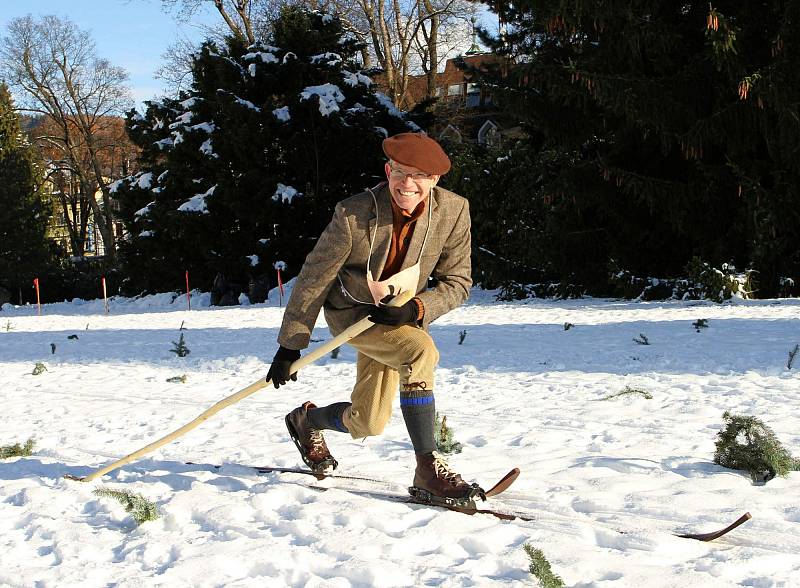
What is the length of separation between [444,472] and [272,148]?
64.5 ft

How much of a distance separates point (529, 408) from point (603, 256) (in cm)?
1180

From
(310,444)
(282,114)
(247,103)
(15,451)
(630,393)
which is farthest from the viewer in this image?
(247,103)

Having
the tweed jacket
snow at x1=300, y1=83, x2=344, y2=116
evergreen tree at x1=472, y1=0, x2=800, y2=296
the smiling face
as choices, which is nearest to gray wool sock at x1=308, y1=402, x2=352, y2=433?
the tweed jacket

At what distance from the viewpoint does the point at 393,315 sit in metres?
3.81

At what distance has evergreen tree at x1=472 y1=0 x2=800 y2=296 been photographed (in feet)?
46.6

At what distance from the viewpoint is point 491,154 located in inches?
798

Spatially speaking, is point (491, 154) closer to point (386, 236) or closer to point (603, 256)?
point (603, 256)

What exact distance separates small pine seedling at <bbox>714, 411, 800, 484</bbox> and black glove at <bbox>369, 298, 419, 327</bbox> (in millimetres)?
1843

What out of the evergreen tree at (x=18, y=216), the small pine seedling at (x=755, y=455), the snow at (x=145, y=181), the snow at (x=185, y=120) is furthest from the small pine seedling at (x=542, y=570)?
the evergreen tree at (x=18, y=216)

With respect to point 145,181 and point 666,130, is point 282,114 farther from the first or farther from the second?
point 666,130

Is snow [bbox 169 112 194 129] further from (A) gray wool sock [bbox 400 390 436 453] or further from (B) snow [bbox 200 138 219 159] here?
(A) gray wool sock [bbox 400 390 436 453]

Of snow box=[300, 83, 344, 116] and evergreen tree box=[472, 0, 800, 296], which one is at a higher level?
snow box=[300, 83, 344, 116]

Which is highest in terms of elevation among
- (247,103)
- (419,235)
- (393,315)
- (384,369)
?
(247,103)

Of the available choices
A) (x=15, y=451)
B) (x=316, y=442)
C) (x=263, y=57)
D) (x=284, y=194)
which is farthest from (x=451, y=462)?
(x=263, y=57)
